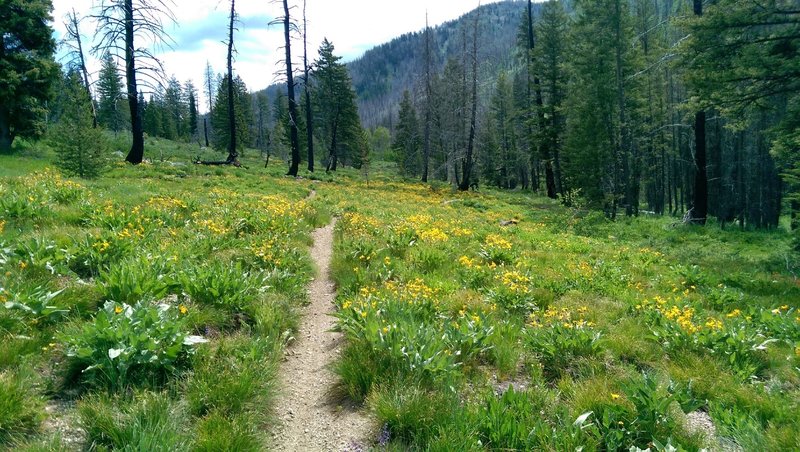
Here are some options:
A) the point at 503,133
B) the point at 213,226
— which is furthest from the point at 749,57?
the point at 503,133

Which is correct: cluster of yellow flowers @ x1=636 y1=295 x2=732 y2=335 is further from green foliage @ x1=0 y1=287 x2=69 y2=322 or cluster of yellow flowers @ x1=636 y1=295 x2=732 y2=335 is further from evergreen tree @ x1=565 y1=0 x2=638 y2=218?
evergreen tree @ x1=565 y1=0 x2=638 y2=218

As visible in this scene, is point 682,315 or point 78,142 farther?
point 78,142

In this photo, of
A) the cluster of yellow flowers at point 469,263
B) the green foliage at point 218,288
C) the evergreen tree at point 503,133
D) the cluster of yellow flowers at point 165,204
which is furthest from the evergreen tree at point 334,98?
the green foliage at point 218,288

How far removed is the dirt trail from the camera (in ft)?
10.9

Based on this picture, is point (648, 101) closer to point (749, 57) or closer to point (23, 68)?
point (749, 57)

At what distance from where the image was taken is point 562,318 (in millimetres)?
5559

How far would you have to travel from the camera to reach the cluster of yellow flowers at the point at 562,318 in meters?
5.16

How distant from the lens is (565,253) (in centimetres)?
1040

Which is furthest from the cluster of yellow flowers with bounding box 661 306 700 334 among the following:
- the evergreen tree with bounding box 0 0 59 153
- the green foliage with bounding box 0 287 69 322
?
the evergreen tree with bounding box 0 0 59 153

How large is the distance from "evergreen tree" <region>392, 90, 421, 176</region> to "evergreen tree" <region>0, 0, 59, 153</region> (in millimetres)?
42871

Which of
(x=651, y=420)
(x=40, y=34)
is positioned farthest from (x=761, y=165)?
(x=40, y=34)

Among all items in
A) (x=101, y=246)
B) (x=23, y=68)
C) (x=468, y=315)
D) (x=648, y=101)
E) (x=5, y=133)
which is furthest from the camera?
(x=648, y=101)

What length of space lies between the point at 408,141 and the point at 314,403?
193 ft

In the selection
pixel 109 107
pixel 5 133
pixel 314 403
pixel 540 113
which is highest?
pixel 109 107
